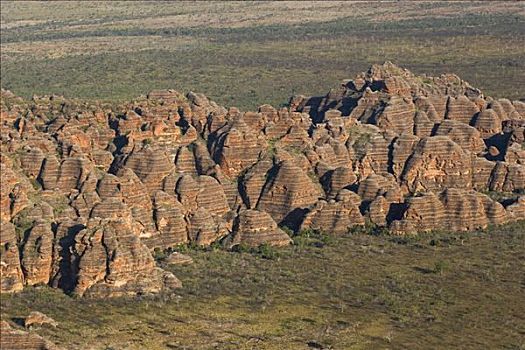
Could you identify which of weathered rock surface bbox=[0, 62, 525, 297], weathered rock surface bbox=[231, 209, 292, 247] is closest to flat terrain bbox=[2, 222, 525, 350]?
weathered rock surface bbox=[231, 209, 292, 247]

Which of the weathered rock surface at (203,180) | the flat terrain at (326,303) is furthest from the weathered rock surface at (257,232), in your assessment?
the flat terrain at (326,303)

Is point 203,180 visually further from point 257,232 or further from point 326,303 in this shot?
point 326,303

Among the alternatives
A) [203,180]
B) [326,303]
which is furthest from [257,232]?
[326,303]

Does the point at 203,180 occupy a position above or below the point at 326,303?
above

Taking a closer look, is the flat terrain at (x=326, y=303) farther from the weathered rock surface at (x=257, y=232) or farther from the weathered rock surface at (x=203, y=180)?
the weathered rock surface at (x=203, y=180)

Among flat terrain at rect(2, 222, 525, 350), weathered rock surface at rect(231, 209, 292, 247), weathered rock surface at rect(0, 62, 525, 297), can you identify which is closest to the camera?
flat terrain at rect(2, 222, 525, 350)

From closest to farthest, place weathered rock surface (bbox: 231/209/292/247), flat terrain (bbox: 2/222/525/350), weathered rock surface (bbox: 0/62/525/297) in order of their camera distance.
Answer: flat terrain (bbox: 2/222/525/350), weathered rock surface (bbox: 0/62/525/297), weathered rock surface (bbox: 231/209/292/247)

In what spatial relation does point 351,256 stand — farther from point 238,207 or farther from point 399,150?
point 399,150

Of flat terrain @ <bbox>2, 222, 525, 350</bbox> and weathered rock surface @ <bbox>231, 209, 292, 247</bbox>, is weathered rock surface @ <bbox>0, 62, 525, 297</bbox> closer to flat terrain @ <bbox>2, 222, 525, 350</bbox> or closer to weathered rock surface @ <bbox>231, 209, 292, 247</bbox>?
weathered rock surface @ <bbox>231, 209, 292, 247</bbox>

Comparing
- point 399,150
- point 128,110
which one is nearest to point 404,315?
point 399,150
